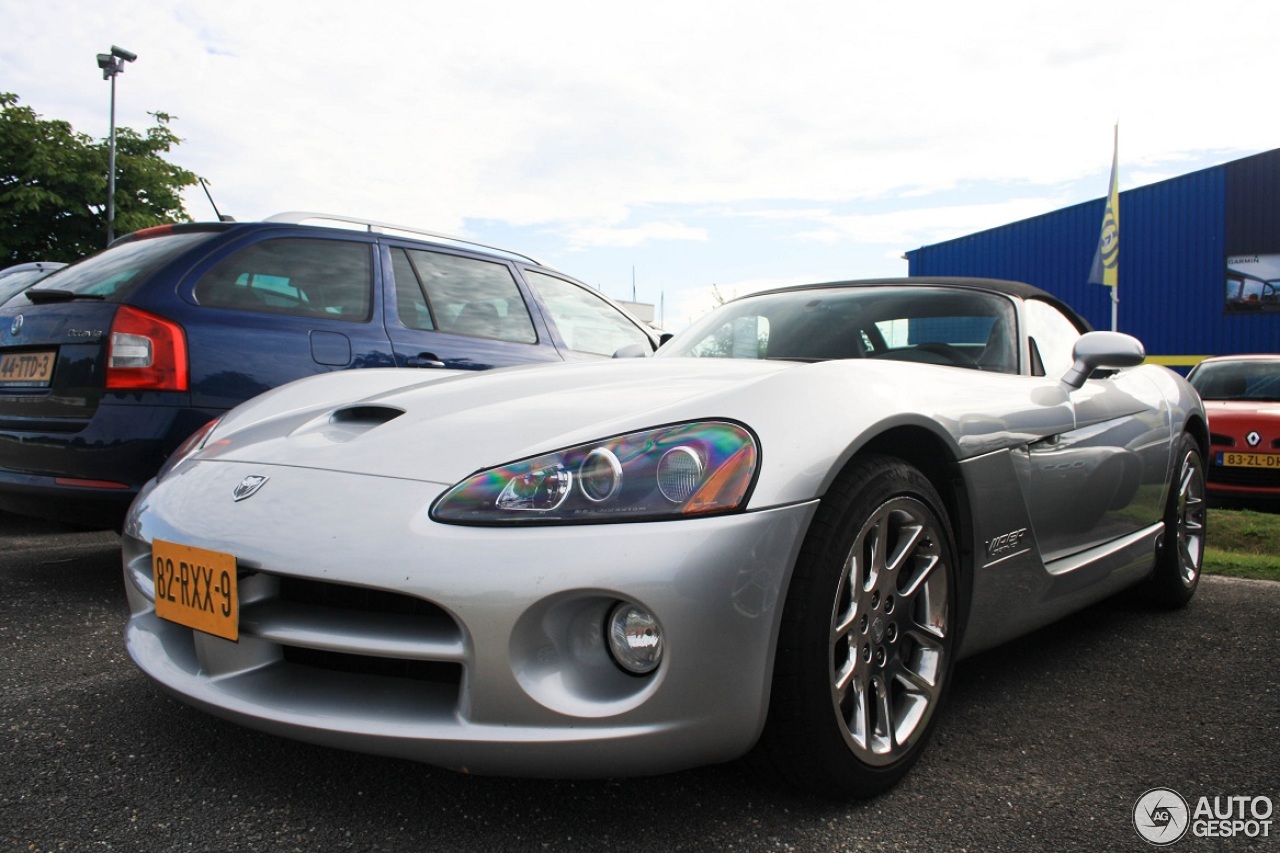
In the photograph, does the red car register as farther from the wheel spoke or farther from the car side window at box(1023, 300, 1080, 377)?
the wheel spoke

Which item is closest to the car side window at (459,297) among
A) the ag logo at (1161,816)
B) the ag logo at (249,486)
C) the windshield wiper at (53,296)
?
the windshield wiper at (53,296)

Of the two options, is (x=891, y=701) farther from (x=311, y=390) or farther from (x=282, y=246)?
(x=282, y=246)

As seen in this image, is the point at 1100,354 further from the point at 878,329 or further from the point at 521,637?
the point at 521,637

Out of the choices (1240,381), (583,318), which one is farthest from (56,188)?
(1240,381)

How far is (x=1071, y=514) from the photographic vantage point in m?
2.63

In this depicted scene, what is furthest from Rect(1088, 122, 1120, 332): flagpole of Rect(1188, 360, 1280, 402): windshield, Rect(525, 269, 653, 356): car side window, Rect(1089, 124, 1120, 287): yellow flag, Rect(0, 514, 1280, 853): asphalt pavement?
Rect(0, 514, 1280, 853): asphalt pavement

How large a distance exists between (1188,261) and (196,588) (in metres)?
23.6

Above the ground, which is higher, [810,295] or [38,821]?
[810,295]

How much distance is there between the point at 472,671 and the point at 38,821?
0.80m

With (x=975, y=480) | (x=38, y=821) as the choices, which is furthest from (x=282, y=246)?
(x=975, y=480)

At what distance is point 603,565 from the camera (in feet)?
5.12

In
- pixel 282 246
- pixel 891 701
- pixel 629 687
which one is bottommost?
pixel 891 701

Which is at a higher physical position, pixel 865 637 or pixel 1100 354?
pixel 1100 354

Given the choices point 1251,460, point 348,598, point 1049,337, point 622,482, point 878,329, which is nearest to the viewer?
point 622,482
